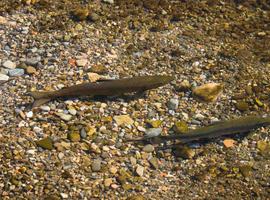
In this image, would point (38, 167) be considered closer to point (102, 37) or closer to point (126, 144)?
point (126, 144)

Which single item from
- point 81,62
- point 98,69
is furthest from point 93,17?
point 98,69

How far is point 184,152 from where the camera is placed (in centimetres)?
797

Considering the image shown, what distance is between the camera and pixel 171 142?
319 inches

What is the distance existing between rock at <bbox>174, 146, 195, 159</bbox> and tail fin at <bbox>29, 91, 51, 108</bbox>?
7.04 feet

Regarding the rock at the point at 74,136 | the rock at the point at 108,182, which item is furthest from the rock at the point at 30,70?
the rock at the point at 108,182

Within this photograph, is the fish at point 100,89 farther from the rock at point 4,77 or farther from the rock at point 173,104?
the rock at point 4,77

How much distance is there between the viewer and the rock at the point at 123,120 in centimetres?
831

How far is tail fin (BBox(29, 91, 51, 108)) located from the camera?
8297 mm

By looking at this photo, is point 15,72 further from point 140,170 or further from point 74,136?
point 140,170

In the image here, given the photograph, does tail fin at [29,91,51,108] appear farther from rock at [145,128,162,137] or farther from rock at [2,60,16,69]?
rock at [145,128,162,137]

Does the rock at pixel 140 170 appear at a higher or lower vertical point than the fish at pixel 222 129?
lower

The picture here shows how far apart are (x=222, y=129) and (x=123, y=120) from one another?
1.51m

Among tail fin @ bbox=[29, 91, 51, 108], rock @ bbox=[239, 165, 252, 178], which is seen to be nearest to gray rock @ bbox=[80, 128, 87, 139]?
tail fin @ bbox=[29, 91, 51, 108]

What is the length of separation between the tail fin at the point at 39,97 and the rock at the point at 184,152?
215 centimetres
